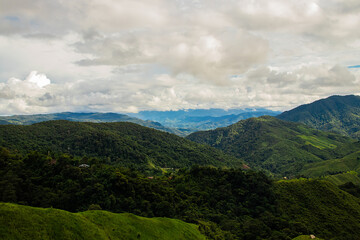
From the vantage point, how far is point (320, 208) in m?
102

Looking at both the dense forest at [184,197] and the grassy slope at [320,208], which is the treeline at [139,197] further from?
the grassy slope at [320,208]

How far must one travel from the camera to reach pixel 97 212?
44031 millimetres

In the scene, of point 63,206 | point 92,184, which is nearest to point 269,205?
point 92,184

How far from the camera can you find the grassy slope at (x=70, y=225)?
2745 cm

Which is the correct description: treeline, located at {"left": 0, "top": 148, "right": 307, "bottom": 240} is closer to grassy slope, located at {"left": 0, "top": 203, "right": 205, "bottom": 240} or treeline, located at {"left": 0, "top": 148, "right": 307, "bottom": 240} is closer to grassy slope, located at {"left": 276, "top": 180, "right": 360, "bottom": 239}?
grassy slope, located at {"left": 276, "top": 180, "right": 360, "bottom": 239}

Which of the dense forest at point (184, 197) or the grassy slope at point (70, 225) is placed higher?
the grassy slope at point (70, 225)

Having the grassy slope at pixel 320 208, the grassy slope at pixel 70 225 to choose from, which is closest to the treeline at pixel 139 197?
the grassy slope at pixel 320 208

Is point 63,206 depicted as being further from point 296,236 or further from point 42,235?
point 296,236

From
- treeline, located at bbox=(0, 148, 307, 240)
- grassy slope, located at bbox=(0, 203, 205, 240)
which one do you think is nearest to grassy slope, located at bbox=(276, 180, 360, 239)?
treeline, located at bbox=(0, 148, 307, 240)

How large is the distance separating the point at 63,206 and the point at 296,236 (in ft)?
265

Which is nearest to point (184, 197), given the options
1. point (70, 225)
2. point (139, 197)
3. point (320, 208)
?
point (139, 197)

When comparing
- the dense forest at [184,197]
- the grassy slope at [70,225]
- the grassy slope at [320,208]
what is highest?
the grassy slope at [70,225]

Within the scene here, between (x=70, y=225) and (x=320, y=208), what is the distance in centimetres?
11369

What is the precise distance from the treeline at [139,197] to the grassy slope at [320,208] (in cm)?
1033
